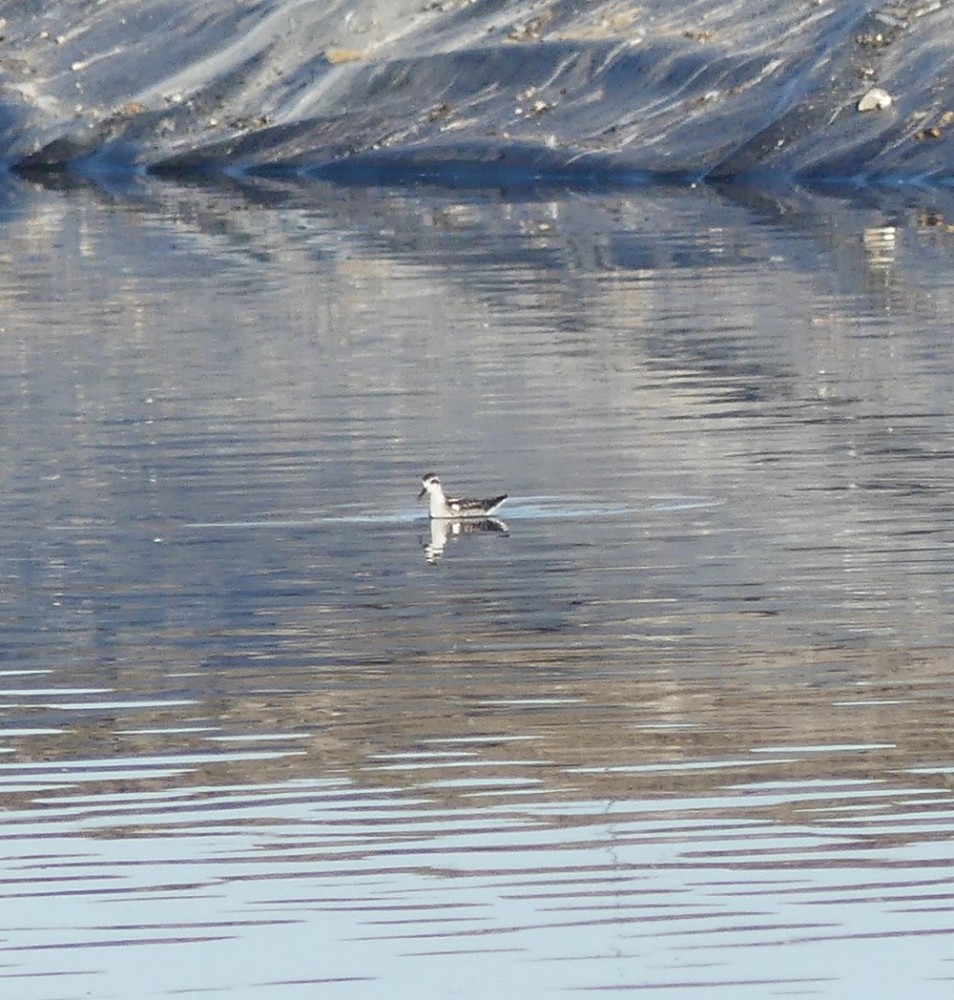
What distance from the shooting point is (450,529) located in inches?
640

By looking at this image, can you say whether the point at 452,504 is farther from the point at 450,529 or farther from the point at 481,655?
the point at 481,655

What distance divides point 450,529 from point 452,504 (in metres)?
0.15

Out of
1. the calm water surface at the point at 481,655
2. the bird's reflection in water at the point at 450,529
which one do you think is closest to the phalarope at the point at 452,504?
the bird's reflection in water at the point at 450,529

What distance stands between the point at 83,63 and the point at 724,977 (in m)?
58.0

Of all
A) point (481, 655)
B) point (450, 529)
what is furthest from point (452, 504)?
point (481, 655)

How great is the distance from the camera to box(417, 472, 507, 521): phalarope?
53.6 feet

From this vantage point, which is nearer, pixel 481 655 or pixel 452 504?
pixel 481 655

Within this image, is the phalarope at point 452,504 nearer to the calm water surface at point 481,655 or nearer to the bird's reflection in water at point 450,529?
the bird's reflection in water at point 450,529

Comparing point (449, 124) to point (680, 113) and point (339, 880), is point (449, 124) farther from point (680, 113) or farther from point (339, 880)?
point (339, 880)

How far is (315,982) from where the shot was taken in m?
8.07

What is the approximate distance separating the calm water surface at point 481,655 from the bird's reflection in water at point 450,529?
53 mm

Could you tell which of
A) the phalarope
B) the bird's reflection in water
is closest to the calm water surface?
the bird's reflection in water

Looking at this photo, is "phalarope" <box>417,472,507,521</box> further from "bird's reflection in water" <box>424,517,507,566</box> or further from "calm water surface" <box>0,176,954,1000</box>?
"calm water surface" <box>0,176,954,1000</box>

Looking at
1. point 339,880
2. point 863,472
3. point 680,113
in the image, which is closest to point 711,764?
point 339,880
